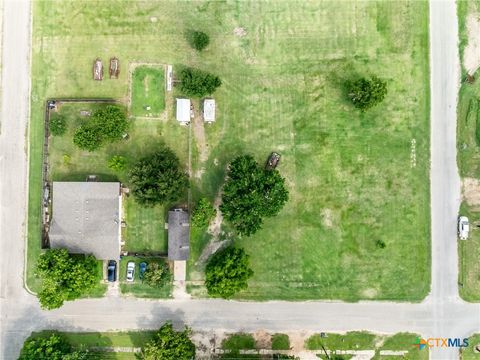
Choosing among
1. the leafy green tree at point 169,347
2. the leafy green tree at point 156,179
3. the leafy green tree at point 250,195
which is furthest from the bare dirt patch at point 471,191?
the leafy green tree at point 169,347

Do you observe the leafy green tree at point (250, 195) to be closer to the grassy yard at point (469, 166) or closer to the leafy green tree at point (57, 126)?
the leafy green tree at point (57, 126)

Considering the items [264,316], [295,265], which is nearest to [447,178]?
[295,265]

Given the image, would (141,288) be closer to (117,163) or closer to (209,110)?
(117,163)

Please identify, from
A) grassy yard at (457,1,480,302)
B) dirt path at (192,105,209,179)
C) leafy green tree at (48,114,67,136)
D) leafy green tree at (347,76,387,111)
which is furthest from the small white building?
grassy yard at (457,1,480,302)

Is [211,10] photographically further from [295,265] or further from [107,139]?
[295,265]

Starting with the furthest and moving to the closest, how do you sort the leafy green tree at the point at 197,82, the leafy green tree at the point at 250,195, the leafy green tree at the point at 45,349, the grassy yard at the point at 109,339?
the grassy yard at the point at 109,339 → the leafy green tree at the point at 197,82 → the leafy green tree at the point at 45,349 → the leafy green tree at the point at 250,195

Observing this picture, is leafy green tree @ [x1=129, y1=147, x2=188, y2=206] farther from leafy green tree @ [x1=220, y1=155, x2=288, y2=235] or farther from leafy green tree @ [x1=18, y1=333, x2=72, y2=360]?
leafy green tree @ [x1=18, y1=333, x2=72, y2=360]

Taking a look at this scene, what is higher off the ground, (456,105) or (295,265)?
(456,105)
